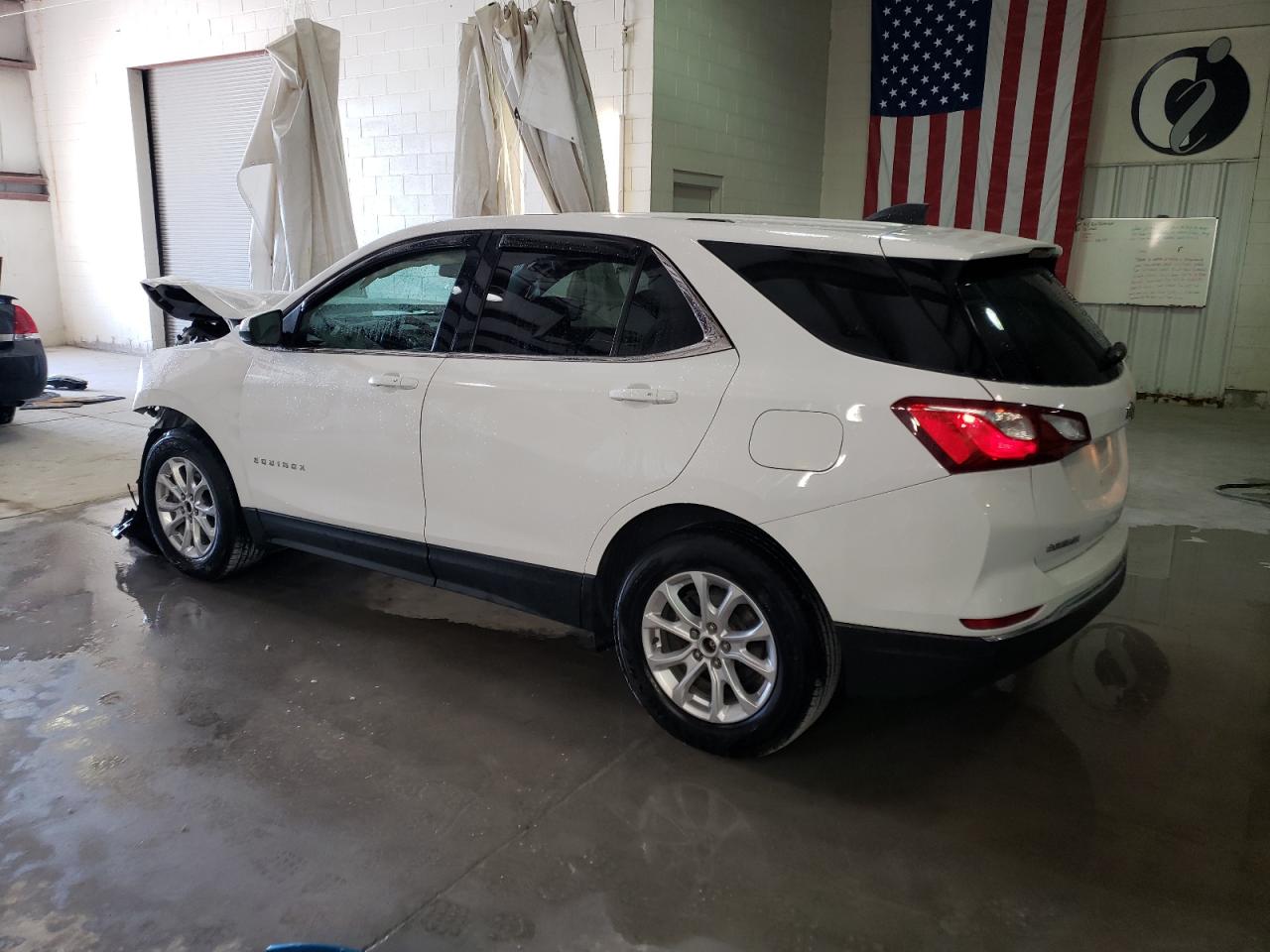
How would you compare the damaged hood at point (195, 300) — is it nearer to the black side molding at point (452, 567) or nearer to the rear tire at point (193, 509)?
the rear tire at point (193, 509)

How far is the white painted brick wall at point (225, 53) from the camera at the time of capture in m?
7.65

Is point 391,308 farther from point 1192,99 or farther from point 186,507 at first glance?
point 1192,99

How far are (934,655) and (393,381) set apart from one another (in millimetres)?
2049

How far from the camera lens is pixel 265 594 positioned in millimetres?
4203

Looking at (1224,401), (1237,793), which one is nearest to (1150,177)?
(1224,401)

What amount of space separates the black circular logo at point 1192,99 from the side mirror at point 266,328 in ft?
29.0

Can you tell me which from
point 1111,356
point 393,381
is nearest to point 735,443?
point 1111,356

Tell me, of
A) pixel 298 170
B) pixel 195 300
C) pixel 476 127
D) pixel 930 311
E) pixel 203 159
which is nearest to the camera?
pixel 930 311

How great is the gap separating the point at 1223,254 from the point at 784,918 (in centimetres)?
940

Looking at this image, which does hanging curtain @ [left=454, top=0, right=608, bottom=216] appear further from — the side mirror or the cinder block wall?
the side mirror

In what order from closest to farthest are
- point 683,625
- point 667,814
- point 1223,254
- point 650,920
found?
point 650,920 → point 667,814 → point 683,625 → point 1223,254

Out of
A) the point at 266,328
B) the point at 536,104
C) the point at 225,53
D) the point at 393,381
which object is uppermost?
the point at 225,53

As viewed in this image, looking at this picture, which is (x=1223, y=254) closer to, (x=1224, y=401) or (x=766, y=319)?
(x=1224, y=401)

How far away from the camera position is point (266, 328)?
3.80m
